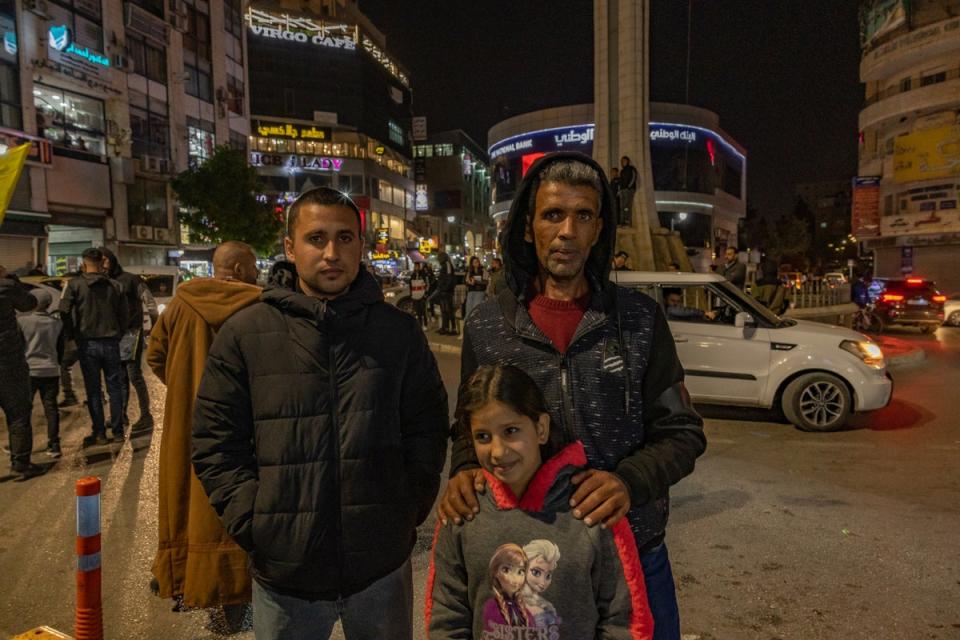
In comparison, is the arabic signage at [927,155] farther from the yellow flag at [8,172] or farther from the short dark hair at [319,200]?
the short dark hair at [319,200]

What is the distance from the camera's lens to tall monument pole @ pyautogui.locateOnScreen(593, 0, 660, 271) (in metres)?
19.9

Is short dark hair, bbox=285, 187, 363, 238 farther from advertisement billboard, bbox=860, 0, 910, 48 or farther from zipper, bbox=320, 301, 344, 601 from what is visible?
advertisement billboard, bbox=860, 0, 910, 48

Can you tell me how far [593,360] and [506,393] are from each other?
0.28m

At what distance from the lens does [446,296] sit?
16.5 meters

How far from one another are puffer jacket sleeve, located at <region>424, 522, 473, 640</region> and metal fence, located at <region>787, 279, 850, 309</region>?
24.8m

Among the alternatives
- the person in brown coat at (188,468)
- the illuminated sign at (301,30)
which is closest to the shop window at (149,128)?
the person in brown coat at (188,468)

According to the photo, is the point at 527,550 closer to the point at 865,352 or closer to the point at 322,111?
the point at 865,352

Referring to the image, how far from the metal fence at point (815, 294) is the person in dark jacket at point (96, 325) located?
22.9 metres

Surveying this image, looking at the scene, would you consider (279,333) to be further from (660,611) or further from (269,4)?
(269,4)

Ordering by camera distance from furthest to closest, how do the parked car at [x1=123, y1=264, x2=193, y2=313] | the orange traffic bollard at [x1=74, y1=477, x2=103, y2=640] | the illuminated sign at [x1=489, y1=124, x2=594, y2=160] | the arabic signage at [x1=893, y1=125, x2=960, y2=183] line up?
the illuminated sign at [x1=489, y1=124, x2=594, y2=160], the arabic signage at [x1=893, y1=125, x2=960, y2=183], the parked car at [x1=123, y1=264, x2=193, y2=313], the orange traffic bollard at [x1=74, y1=477, x2=103, y2=640]

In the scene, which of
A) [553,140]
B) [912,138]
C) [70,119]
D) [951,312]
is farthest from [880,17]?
[70,119]

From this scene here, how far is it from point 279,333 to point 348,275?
0.29 metres

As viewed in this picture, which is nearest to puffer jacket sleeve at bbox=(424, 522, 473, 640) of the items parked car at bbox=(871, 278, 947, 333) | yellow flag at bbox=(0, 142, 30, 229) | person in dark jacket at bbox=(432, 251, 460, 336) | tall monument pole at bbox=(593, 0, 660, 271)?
yellow flag at bbox=(0, 142, 30, 229)

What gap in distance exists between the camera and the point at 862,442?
271 inches
